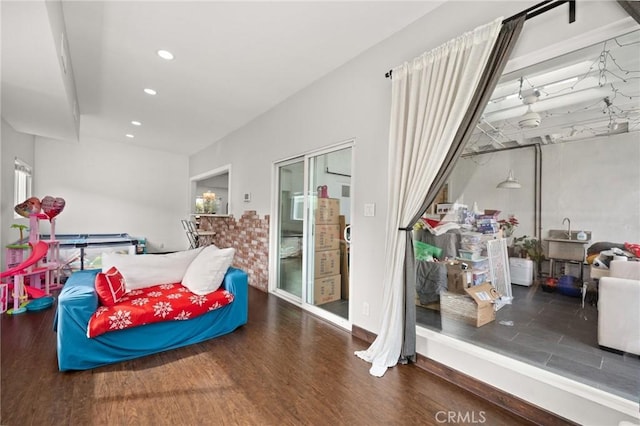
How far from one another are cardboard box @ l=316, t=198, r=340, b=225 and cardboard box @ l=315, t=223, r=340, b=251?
64 mm

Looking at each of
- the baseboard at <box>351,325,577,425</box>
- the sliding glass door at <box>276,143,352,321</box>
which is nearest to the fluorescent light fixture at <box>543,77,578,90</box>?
the sliding glass door at <box>276,143,352,321</box>

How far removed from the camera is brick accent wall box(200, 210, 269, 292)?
14.3ft

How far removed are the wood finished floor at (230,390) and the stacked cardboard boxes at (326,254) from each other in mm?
923

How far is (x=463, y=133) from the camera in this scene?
1.93 meters

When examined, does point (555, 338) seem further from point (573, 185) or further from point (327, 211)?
point (327, 211)

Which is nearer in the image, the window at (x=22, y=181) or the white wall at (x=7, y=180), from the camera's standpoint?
the white wall at (x=7, y=180)

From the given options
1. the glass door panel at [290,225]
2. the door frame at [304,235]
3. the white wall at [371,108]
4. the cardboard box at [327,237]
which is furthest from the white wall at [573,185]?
the glass door panel at [290,225]

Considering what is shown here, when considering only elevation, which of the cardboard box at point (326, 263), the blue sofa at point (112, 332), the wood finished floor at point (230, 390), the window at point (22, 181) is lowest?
the wood finished floor at point (230, 390)

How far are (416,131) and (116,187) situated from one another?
7.38 meters

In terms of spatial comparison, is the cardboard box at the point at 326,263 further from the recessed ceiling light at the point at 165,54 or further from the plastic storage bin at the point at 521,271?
the recessed ceiling light at the point at 165,54

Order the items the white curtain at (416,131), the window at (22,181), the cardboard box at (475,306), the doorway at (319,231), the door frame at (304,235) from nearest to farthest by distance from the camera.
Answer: the white curtain at (416,131), the cardboard box at (475,306), the door frame at (304,235), the doorway at (319,231), the window at (22,181)

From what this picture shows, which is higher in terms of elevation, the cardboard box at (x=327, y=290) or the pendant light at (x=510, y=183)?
the pendant light at (x=510, y=183)

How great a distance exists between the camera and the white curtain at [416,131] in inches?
74.8

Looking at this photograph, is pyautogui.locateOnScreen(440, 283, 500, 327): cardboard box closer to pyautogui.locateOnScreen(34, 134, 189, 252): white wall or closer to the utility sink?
the utility sink
